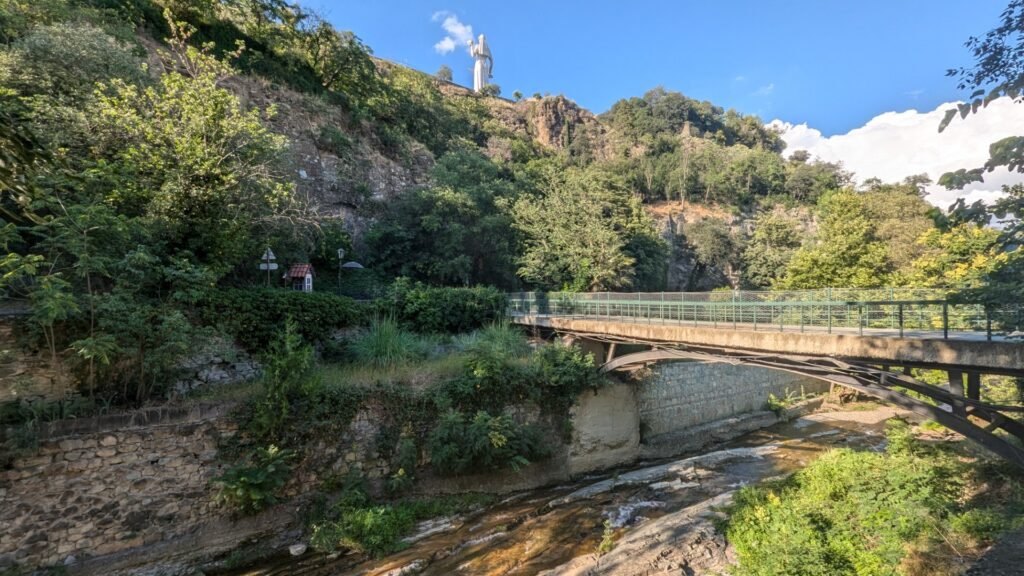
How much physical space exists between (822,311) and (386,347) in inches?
408

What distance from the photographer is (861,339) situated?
652 centimetres

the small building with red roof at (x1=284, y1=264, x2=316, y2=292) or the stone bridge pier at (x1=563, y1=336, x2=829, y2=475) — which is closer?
the stone bridge pier at (x1=563, y1=336, x2=829, y2=475)

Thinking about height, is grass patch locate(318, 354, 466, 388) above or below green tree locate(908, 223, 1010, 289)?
below

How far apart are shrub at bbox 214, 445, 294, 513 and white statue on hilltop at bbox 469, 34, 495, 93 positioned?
266ft

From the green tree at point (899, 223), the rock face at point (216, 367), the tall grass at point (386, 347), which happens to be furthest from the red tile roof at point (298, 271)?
the green tree at point (899, 223)

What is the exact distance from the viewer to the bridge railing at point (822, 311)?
5.82m

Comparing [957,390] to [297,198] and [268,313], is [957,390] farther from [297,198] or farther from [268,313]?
[297,198]

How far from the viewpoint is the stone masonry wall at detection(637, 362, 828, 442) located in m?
14.2

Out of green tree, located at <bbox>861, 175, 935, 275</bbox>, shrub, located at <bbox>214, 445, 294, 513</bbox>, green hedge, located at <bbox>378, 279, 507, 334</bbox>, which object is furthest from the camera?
green tree, located at <bbox>861, 175, 935, 275</bbox>

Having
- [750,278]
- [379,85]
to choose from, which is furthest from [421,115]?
[750,278]

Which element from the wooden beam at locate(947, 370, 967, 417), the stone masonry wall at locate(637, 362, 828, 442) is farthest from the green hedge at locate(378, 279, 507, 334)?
the wooden beam at locate(947, 370, 967, 417)

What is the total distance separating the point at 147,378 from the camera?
311 inches

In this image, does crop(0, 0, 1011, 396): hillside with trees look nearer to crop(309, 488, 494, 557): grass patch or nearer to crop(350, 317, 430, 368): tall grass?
crop(350, 317, 430, 368): tall grass

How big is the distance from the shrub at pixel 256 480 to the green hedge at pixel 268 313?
3.14m
